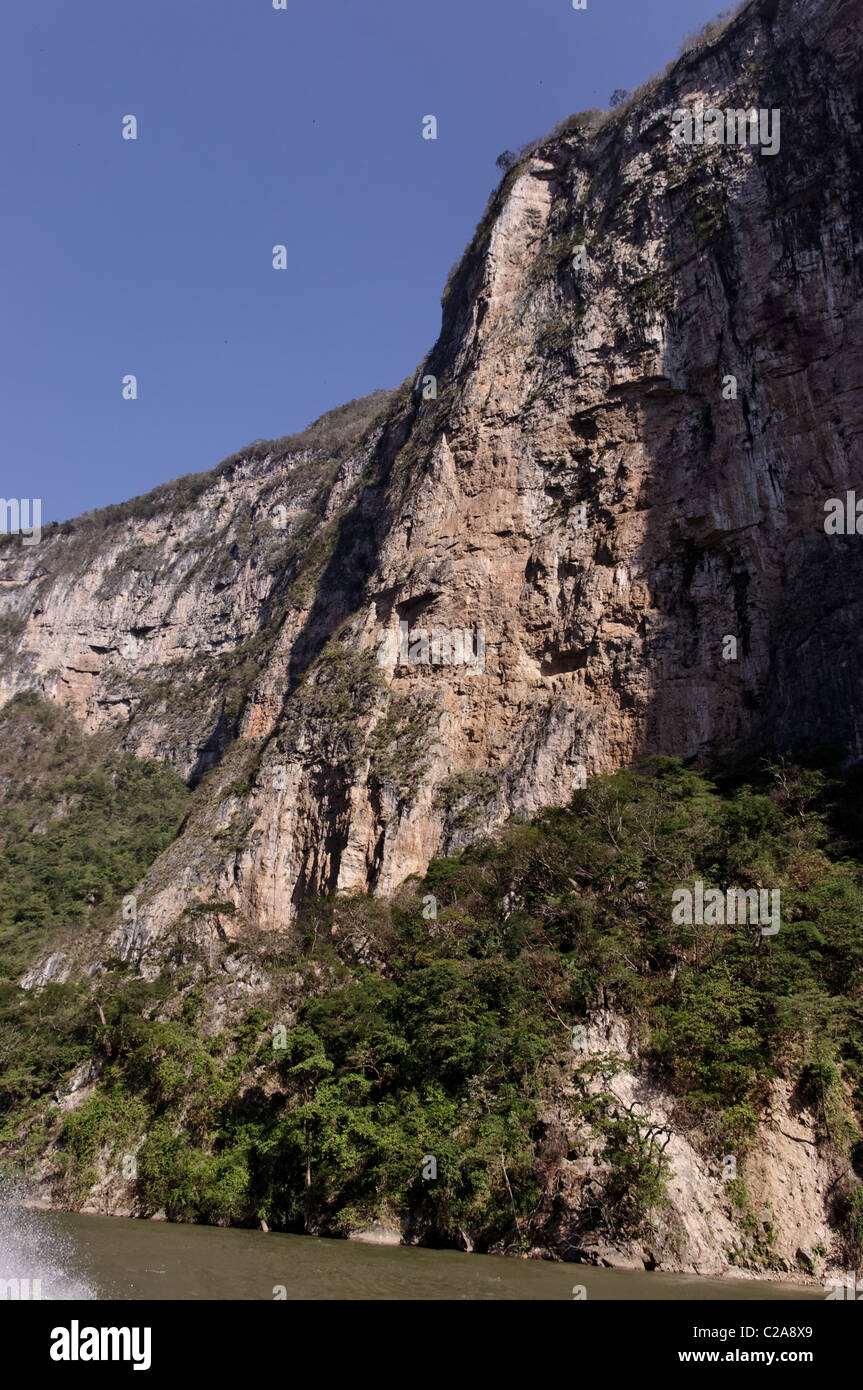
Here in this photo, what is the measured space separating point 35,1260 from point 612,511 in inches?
1204

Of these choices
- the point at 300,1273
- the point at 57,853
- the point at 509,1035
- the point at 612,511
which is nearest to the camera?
the point at 300,1273

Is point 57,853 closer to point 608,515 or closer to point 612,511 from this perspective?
point 608,515

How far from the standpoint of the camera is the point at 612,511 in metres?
36.6

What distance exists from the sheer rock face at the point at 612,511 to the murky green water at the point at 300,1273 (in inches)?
614

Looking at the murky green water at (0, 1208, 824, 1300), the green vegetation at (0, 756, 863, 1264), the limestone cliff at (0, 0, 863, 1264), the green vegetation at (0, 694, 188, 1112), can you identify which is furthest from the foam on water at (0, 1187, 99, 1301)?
the limestone cliff at (0, 0, 863, 1264)

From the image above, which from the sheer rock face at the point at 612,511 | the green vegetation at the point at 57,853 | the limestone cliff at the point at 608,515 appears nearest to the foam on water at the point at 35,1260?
the green vegetation at the point at 57,853

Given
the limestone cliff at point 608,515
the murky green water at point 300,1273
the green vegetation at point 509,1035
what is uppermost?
the limestone cliff at point 608,515

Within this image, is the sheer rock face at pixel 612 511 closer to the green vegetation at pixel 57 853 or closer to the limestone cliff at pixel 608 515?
the limestone cliff at pixel 608 515

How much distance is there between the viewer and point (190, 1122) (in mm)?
24188

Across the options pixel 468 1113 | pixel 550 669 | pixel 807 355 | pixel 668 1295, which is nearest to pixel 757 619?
pixel 550 669

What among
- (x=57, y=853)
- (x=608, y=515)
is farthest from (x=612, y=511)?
(x=57, y=853)

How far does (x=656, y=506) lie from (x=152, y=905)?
1075 inches

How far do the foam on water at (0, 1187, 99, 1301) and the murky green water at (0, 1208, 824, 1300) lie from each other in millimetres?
30

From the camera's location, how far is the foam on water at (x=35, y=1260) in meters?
12.0
